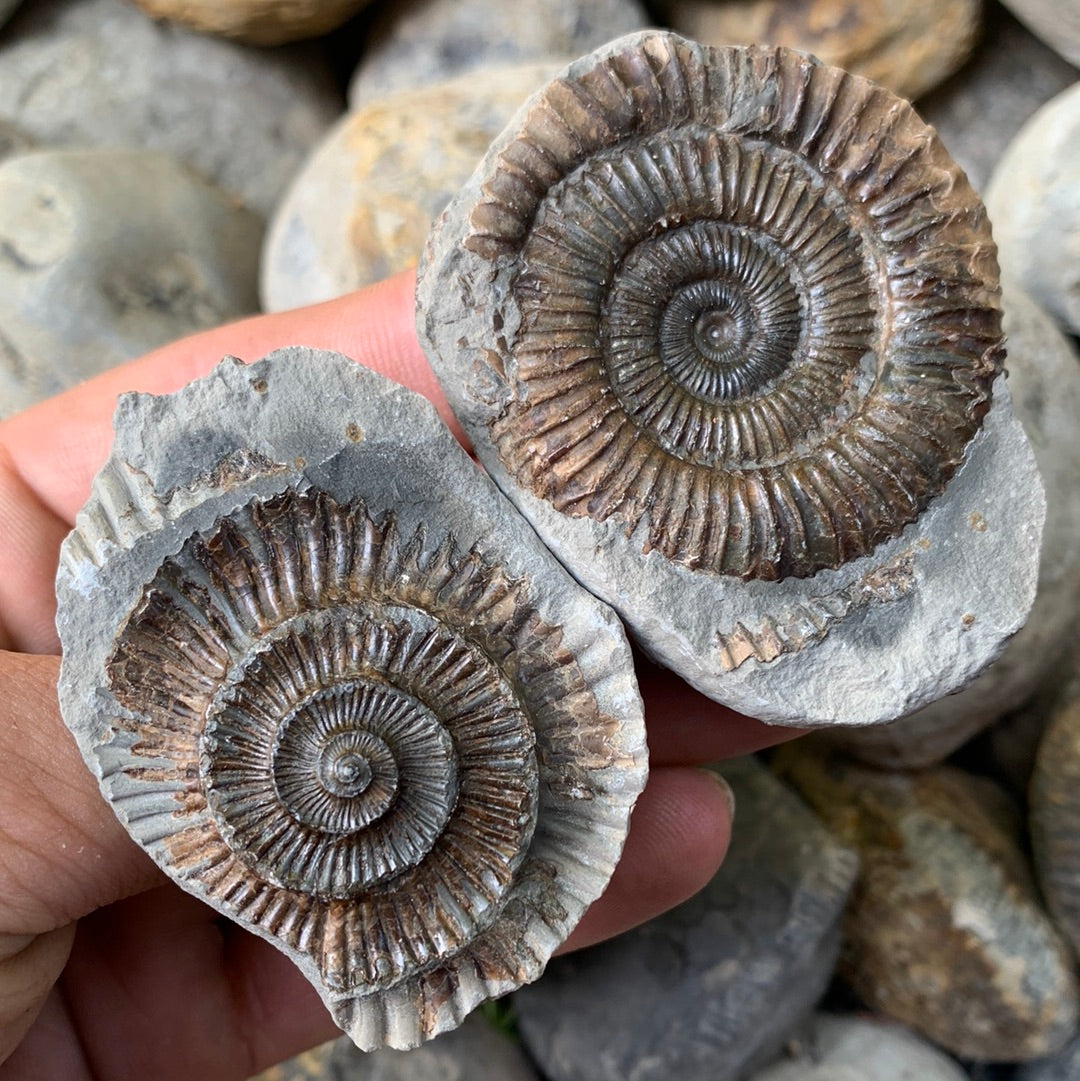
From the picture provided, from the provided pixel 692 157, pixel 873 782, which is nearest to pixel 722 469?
pixel 692 157

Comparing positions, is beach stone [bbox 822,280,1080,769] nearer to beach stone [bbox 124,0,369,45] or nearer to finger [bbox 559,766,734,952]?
finger [bbox 559,766,734,952]

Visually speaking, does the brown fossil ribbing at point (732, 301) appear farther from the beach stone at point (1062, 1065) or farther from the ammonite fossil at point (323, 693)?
the beach stone at point (1062, 1065)

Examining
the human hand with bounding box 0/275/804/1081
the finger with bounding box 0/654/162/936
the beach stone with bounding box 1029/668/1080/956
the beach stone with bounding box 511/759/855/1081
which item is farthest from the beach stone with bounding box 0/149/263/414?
the beach stone with bounding box 1029/668/1080/956

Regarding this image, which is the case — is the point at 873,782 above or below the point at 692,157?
below

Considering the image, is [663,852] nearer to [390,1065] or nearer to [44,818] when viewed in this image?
[390,1065]

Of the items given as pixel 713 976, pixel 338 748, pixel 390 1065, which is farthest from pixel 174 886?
pixel 713 976

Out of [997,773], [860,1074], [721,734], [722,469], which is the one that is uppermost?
[722,469]

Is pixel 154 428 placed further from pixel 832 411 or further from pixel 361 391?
pixel 832 411
